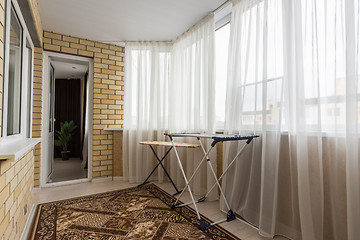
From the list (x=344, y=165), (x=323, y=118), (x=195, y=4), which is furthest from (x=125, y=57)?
(x=344, y=165)

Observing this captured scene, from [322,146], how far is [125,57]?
3130 mm

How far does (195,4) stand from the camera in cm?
253

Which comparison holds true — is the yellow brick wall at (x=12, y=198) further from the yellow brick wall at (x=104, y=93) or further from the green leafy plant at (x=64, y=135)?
the green leafy plant at (x=64, y=135)

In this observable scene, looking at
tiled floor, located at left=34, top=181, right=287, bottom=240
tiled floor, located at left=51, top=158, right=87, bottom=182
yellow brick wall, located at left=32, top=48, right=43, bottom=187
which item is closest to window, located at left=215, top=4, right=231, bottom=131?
tiled floor, located at left=34, top=181, right=287, bottom=240

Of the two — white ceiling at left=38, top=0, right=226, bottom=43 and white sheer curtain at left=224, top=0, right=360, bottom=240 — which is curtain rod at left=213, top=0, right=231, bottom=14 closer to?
white ceiling at left=38, top=0, right=226, bottom=43

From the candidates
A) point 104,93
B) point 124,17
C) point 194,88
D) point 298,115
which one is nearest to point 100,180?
point 104,93

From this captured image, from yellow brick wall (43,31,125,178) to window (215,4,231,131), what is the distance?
6.21 ft

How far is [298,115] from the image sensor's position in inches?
67.1

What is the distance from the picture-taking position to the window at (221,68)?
2759 millimetres

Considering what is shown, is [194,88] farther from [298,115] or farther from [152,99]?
[298,115]

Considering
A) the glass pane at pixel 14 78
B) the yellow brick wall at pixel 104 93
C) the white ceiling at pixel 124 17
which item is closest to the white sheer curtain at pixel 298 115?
the white ceiling at pixel 124 17

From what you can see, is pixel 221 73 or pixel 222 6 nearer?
pixel 222 6

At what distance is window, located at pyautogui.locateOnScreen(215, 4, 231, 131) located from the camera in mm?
2759

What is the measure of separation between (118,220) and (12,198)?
100 cm
